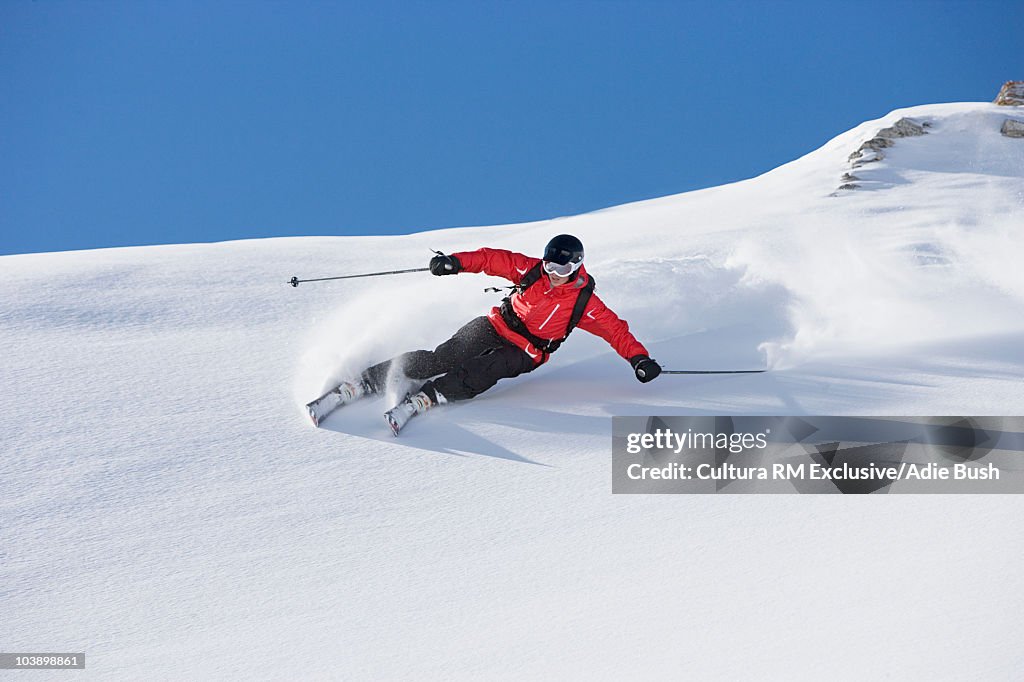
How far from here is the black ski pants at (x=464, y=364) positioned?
476 cm

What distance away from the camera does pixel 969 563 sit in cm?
271

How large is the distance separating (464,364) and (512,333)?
1.28ft

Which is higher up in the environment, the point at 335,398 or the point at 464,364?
the point at 464,364

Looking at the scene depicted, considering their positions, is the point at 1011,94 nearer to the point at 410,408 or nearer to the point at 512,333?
the point at 512,333

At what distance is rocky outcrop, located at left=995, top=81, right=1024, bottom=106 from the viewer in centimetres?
1852

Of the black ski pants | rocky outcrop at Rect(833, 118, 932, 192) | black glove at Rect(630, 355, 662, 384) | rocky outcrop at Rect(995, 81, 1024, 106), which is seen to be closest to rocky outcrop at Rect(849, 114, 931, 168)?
rocky outcrop at Rect(833, 118, 932, 192)

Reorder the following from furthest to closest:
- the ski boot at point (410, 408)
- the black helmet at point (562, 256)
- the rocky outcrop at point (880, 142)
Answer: the rocky outcrop at point (880, 142), the black helmet at point (562, 256), the ski boot at point (410, 408)

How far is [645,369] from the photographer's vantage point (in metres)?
4.83

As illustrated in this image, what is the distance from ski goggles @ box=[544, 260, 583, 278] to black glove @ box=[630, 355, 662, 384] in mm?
650

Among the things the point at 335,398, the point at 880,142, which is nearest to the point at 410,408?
the point at 335,398

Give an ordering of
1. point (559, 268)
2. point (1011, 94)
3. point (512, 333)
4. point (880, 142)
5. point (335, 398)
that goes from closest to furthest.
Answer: point (335, 398) → point (559, 268) → point (512, 333) → point (880, 142) → point (1011, 94)

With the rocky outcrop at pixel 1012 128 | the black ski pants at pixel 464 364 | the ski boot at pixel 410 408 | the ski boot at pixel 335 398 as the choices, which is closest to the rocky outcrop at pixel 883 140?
the rocky outcrop at pixel 1012 128

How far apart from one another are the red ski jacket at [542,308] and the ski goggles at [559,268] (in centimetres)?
10

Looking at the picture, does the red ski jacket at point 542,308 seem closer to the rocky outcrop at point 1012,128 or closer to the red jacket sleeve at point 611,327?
the red jacket sleeve at point 611,327
